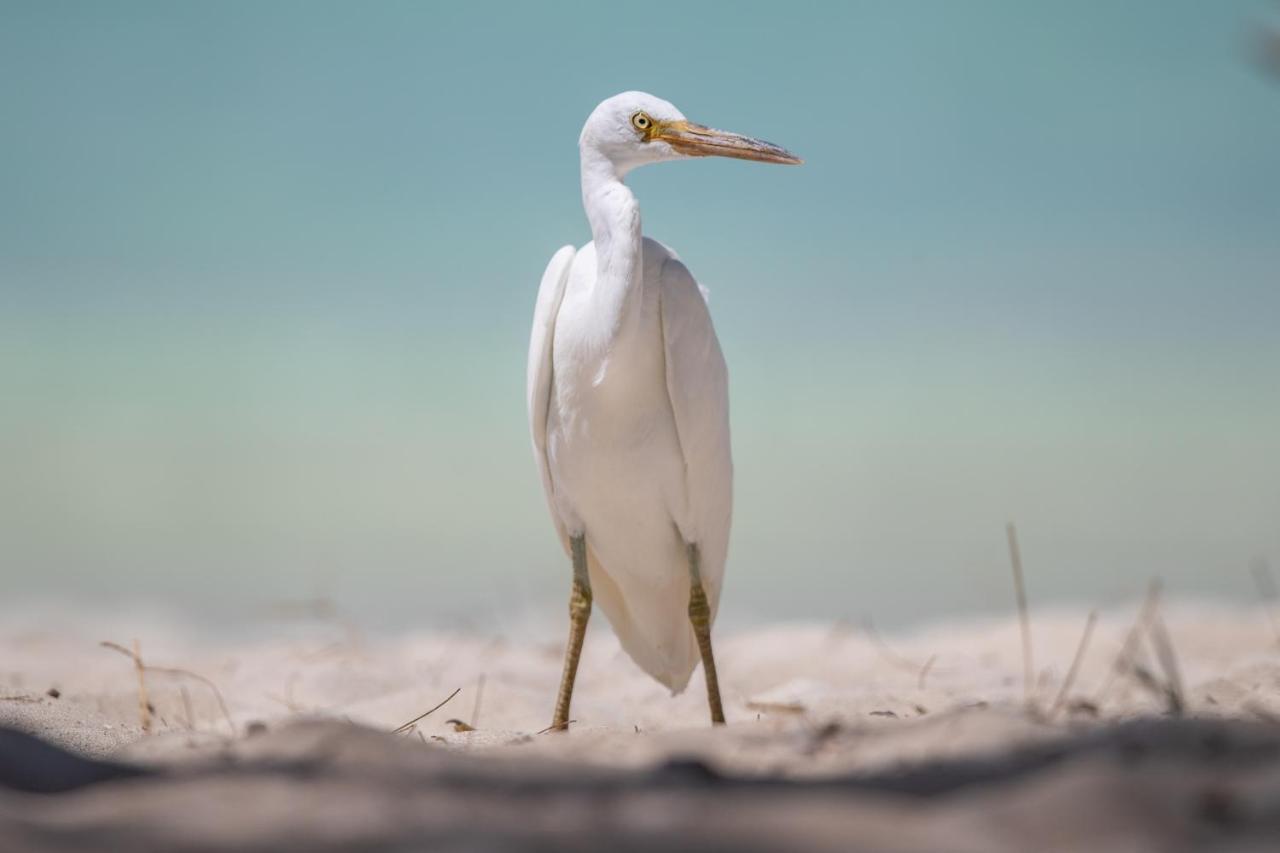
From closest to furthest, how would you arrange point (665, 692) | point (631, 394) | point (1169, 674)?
1. point (1169, 674)
2. point (631, 394)
3. point (665, 692)

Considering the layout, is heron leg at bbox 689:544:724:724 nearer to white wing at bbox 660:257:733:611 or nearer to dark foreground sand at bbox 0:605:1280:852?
white wing at bbox 660:257:733:611

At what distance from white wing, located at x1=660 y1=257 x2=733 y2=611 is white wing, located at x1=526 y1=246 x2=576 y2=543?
1.41 ft

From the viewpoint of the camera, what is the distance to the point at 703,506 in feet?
14.0

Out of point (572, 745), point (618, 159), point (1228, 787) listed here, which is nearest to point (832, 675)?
point (618, 159)

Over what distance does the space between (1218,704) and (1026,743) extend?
1.69 metres

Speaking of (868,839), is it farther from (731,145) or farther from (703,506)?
(731,145)

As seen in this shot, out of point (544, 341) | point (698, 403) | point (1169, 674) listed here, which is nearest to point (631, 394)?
point (698, 403)

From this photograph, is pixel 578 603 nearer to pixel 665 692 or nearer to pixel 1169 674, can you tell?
pixel 665 692

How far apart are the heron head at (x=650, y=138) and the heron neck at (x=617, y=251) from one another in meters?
0.21

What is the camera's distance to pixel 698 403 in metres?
4.11

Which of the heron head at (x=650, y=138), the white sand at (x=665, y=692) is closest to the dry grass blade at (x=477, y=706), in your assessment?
the white sand at (x=665, y=692)

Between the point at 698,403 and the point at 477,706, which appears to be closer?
the point at 477,706

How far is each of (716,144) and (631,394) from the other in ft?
3.45

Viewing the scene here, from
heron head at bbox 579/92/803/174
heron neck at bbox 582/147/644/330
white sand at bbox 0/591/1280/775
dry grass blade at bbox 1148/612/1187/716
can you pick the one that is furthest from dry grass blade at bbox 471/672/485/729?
dry grass blade at bbox 1148/612/1187/716
